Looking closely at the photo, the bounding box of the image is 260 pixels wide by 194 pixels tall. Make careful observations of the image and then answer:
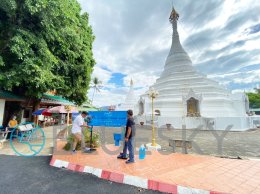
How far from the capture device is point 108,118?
7172mm

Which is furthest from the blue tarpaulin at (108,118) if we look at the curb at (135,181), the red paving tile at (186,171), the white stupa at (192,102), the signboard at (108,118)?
the white stupa at (192,102)

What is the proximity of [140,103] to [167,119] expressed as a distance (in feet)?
26.5

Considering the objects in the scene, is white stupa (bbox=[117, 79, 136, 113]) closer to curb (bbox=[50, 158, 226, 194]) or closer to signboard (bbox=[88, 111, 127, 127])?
signboard (bbox=[88, 111, 127, 127])

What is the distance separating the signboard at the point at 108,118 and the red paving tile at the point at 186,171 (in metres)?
1.51

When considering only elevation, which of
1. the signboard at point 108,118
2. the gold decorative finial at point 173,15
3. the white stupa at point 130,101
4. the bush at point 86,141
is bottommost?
the bush at point 86,141

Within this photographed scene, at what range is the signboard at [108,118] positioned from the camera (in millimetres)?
6883

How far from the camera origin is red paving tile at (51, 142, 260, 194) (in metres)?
3.70

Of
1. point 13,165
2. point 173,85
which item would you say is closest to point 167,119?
point 173,85

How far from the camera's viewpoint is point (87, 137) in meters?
7.36

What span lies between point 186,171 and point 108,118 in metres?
3.96

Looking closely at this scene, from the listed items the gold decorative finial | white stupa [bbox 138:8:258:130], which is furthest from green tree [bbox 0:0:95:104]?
the gold decorative finial

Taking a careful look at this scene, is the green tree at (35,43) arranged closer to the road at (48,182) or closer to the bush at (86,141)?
the bush at (86,141)

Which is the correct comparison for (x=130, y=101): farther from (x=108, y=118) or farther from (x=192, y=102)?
(x=108, y=118)

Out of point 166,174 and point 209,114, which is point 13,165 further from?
point 209,114
